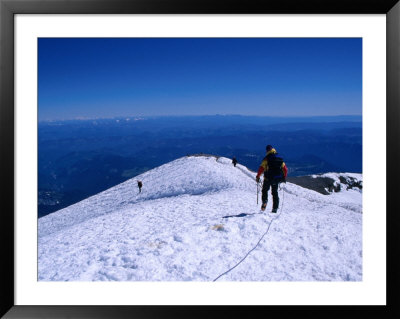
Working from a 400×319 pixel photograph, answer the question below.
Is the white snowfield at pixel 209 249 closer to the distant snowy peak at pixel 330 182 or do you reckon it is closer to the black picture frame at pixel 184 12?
the black picture frame at pixel 184 12

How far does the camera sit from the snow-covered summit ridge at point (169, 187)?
2136cm

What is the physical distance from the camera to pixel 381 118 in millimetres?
8195

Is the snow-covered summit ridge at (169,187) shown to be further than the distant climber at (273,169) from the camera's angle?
Yes

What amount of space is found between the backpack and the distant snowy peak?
78.8 ft

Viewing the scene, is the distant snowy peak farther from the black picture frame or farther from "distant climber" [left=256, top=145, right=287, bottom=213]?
the black picture frame

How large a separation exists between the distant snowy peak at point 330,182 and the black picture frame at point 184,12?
26208mm

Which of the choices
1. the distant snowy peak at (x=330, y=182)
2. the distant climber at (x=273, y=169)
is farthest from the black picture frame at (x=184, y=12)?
the distant snowy peak at (x=330, y=182)

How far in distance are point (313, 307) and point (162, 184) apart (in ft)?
61.0

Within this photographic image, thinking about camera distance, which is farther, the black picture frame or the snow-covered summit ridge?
the snow-covered summit ridge

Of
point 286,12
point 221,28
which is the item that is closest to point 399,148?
point 286,12

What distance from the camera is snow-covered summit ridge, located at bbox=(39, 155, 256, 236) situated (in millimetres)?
21359

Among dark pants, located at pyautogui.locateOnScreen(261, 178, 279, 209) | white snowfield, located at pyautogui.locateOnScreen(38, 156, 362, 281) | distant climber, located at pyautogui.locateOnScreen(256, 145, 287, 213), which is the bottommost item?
white snowfield, located at pyautogui.locateOnScreen(38, 156, 362, 281)

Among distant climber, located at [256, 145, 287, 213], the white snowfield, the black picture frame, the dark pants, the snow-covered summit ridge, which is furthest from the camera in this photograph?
the snow-covered summit ridge

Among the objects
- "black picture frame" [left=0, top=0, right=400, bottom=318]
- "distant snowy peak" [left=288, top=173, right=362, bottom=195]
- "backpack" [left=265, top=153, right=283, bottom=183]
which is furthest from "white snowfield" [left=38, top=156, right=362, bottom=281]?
"distant snowy peak" [left=288, top=173, right=362, bottom=195]
